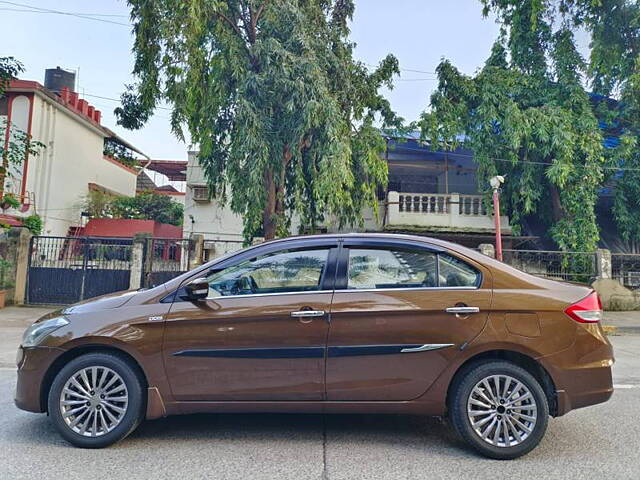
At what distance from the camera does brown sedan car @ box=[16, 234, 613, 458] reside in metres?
3.12

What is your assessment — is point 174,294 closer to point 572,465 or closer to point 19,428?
point 19,428

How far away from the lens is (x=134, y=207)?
2570cm

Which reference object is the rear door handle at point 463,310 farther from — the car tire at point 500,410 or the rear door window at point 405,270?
the car tire at point 500,410

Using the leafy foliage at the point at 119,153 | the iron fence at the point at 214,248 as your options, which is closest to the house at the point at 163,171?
the leafy foliage at the point at 119,153

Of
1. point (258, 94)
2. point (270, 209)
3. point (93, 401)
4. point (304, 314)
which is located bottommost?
point (93, 401)

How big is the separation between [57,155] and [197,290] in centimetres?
2211

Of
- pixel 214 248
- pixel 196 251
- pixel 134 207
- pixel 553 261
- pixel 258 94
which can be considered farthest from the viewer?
pixel 134 207

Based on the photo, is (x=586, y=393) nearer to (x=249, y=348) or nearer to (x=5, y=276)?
(x=249, y=348)

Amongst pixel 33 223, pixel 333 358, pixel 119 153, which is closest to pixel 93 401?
pixel 333 358

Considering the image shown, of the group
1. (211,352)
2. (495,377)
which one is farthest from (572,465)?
(211,352)

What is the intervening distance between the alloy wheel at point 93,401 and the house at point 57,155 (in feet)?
52.9

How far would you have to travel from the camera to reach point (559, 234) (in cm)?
1322

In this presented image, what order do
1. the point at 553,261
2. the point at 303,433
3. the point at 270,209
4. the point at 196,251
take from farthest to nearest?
the point at 553,261 → the point at 196,251 → the point at 270,209 → the point at 303,433

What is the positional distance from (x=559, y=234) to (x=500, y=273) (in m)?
11.6
